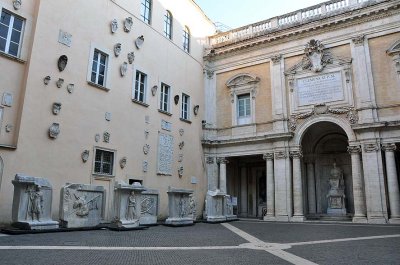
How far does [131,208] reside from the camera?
37.2 feet

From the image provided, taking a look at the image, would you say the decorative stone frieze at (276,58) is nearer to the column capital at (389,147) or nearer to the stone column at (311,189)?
the stone column at (311,189)

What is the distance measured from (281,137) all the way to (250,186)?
5.57 meters

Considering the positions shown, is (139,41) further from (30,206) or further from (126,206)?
(30,206)

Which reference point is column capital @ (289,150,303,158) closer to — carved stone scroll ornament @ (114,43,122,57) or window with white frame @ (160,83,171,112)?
window with white frame @ (160,83,171,112)

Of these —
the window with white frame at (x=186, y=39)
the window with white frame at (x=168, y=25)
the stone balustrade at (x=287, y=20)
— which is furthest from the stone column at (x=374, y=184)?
the window with white frame at (x=168, y=25)

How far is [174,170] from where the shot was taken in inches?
712

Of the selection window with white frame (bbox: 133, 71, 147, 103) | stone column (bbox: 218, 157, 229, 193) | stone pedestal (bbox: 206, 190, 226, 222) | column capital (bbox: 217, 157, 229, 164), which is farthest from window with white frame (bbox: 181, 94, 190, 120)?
stone pedestal (bbox: 206, 190, 226, 222)

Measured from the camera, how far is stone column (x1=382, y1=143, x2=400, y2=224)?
14.8 m

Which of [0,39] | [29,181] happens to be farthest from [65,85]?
[29,181]

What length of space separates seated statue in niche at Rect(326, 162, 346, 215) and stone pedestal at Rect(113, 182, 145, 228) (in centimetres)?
1162

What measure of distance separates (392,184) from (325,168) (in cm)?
494

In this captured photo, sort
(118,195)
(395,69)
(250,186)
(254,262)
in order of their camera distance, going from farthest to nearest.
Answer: (250,186)
(395,69)
(118,195)
(254,262)

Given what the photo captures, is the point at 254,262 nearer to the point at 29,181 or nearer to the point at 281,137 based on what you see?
the point at 29,181

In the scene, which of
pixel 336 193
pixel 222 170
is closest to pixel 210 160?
pixel 222 170
